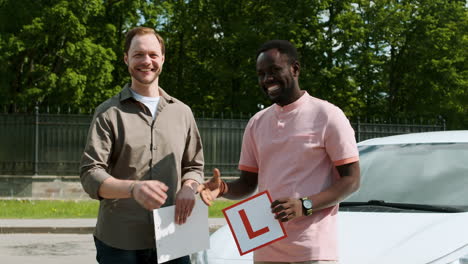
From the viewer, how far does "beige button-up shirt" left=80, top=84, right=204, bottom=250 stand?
10.9 feet

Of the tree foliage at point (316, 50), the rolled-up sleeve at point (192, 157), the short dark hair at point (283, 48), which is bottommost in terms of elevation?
the rolled-up sleeve at point (192, 157)

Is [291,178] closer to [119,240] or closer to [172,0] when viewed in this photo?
[119,240]

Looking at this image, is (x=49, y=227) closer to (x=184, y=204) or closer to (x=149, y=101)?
(x=149, y=101)

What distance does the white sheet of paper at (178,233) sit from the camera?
323cm

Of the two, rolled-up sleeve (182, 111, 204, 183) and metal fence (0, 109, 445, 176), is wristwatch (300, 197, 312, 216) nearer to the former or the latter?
rolled-up sleeve (182, 111, 204, 183)

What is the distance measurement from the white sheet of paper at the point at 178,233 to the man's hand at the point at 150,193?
0.14m

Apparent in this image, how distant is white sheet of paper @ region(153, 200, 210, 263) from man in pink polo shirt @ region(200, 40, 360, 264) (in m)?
0.29

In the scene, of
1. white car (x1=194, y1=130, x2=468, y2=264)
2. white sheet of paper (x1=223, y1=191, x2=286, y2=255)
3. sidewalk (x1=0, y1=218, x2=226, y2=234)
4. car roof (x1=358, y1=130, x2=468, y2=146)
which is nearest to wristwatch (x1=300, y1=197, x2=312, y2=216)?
white sheet of paper (x1=223, y1=191, x2=286, y2=255)

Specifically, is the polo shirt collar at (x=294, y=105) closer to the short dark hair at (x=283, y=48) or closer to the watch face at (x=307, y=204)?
the short dark hair at (x=283, y=48)

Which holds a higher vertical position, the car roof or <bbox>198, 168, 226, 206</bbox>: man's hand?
the car roof

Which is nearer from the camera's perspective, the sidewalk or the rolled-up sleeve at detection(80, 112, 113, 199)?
the rolled-up sleeve at detection(80, 112, 113, 199)

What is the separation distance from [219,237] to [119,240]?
1125 millimetres

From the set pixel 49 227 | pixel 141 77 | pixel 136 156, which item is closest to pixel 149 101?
pixel 141 77

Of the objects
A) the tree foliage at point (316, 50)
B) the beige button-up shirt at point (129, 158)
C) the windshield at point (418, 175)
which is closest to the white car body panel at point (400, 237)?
the windshield at point (418, 175)
